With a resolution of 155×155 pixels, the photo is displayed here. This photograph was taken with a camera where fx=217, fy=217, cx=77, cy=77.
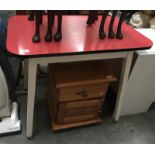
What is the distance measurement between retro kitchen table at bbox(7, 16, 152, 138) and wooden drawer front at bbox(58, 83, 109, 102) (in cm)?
17

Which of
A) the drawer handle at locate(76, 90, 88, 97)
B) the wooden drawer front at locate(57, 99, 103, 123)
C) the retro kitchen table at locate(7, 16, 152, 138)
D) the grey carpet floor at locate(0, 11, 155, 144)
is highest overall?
the retro kitchen table at locate(7, 16, 152, 138)

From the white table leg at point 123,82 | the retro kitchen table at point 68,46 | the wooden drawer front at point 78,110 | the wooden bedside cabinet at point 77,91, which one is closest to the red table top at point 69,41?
the retro kitchen table at point 68,46

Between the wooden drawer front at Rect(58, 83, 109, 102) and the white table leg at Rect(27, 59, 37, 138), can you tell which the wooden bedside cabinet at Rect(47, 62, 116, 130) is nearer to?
the wooden drawer front at Rect(58, 83, 109, 102)

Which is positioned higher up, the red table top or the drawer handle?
the red table top

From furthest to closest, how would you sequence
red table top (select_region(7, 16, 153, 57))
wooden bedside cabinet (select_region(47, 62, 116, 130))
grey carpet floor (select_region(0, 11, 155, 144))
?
grey carpet floor (select_region(0, 11, 155, 144))
wooden bedside cabinet (select_region(47, 62, 116, 130))
red table top (select_region(7, 16, 153, 57))

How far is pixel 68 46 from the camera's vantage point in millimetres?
1251

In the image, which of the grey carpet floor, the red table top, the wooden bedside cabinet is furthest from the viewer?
the grey carpet floor

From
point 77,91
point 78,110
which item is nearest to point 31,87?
point 77,91

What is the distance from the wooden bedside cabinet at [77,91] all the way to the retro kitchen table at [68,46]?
16 cm

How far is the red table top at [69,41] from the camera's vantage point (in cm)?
118

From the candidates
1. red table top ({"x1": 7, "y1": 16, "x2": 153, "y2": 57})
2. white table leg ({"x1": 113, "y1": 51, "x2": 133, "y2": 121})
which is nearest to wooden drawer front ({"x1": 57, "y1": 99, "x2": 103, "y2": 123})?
white table leg ({"x1": 113, "y1": 51, "x2": 133, "y2": 121})

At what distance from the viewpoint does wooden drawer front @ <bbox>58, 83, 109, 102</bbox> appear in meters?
1.42

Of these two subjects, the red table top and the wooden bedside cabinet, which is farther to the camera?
the wooden bedside cabinet

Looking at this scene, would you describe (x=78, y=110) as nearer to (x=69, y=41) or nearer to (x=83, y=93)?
(x=83, y=93)
